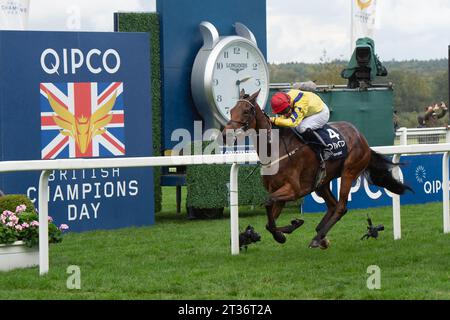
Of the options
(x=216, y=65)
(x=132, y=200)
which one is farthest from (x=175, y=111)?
(x=132, y=200)

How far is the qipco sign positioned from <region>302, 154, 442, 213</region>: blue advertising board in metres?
2.95

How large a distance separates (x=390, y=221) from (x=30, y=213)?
15.9 feet

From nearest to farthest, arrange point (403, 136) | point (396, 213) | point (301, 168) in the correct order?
1. point (301, 168)
2. point (396, 213)
3. point (403, 136)

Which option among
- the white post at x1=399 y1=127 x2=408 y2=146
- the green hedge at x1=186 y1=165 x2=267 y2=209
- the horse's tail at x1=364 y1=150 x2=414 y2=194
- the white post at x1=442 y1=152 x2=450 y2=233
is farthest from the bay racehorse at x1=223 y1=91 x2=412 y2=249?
the white post at x1=399 y1=127 x2=408 y2=146

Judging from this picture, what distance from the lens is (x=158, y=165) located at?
8.75m

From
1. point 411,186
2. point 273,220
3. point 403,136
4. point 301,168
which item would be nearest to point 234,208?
point 273,220

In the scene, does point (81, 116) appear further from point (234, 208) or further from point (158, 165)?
point (234, 208)

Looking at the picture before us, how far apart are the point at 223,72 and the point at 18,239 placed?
576 centimetres

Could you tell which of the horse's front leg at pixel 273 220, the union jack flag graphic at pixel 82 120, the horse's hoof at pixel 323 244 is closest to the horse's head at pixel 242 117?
the horse's front leg at pixel 273 220

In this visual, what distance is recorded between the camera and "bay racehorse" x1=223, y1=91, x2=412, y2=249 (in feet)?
28.7

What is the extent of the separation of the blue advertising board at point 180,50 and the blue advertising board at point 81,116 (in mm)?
877

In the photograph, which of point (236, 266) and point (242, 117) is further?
point (242, 117)

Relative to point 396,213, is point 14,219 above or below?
above
